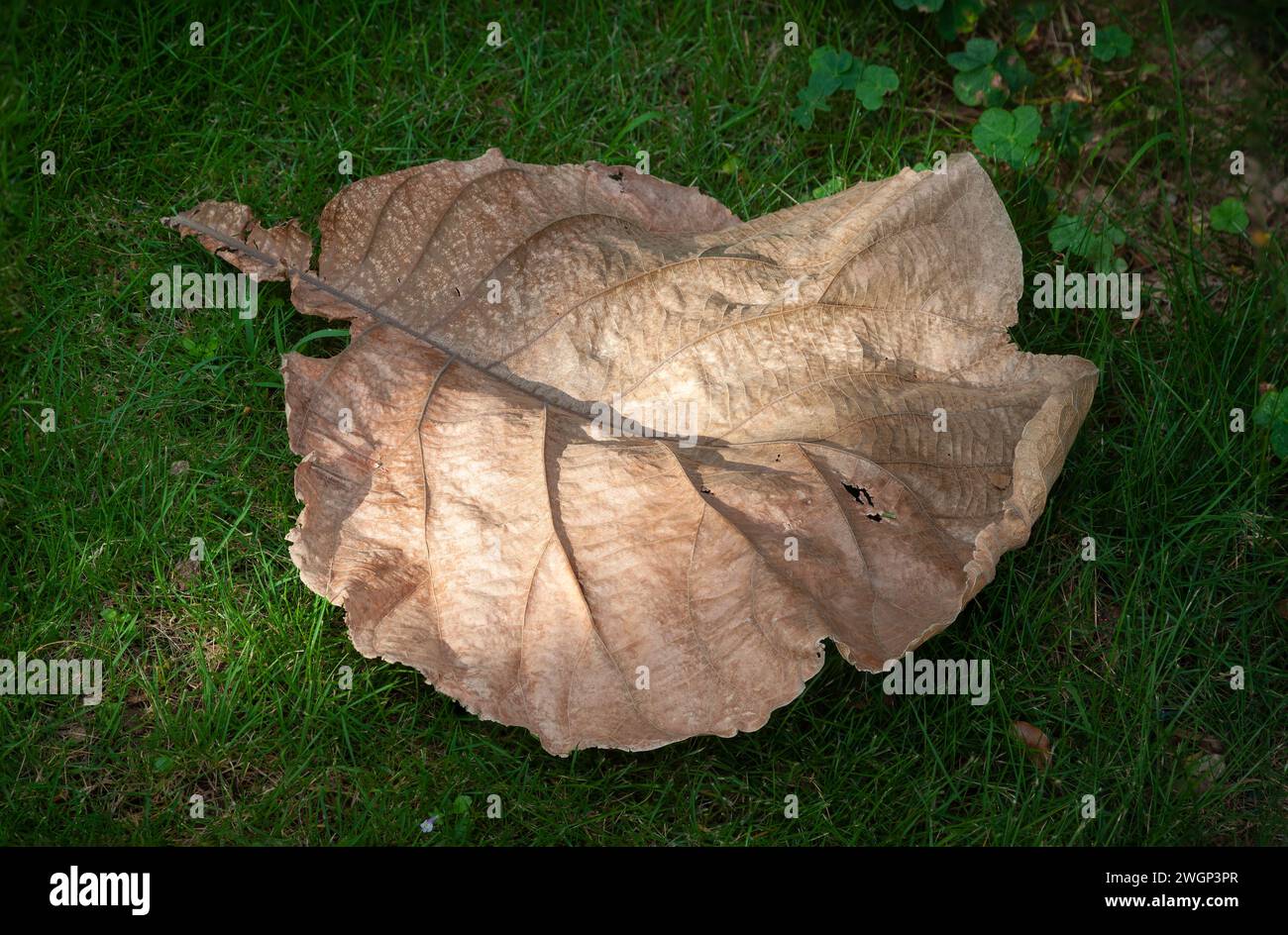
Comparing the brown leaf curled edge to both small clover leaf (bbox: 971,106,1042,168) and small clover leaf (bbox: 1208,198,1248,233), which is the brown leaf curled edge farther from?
small clover leaf (bbox: 1208,198,1248,233)

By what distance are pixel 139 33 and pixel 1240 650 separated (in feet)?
12.5

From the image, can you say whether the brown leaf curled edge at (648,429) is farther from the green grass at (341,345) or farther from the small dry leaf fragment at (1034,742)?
the small dry leaf fragment at (1034,742)

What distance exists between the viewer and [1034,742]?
3109mm

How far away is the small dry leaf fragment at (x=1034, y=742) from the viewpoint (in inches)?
121

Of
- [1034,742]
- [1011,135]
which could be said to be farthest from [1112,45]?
[1034,742]

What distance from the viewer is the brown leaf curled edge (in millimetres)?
2738

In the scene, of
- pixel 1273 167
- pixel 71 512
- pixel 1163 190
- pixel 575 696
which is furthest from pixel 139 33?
pixel 1273 167

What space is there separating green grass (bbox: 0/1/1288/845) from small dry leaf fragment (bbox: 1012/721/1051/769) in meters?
0.03

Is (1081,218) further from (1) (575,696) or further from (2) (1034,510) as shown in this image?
(1) (575,696)

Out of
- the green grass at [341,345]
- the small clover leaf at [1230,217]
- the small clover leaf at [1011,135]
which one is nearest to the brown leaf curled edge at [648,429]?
the green grass at [341,345]

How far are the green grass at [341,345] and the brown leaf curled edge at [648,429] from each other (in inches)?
13.9

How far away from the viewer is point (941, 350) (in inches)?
125

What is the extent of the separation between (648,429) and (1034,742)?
51.1 inches

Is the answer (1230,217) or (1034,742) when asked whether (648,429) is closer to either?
(1034,742)
